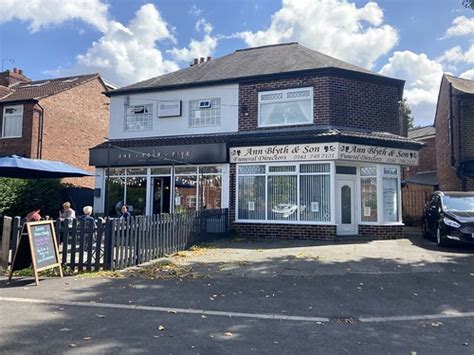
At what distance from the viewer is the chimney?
1008 inches

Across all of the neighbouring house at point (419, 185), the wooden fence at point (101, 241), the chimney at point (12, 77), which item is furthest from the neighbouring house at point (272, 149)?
the chimney at point (12, 77)

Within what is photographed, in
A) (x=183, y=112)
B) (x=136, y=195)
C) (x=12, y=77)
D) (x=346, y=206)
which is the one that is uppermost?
(x=12, y=77)

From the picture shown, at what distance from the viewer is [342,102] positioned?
568 inches

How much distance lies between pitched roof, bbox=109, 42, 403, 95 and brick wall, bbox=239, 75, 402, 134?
17.4 inches

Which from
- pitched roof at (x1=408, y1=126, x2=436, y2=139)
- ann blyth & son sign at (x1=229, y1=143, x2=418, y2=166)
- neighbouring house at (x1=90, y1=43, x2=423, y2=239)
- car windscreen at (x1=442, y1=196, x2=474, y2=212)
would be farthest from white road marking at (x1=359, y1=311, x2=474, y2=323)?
pitched roof at (x1=408, y1=126, x2=436, y2=139)

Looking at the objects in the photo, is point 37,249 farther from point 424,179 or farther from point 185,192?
point 424,179

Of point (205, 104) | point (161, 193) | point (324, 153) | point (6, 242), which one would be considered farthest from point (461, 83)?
point (6, 242)

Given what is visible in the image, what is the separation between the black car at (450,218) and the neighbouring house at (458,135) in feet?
17.2

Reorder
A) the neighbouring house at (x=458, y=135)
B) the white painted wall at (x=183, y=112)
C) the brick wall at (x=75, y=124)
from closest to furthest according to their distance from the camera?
the white painted wall at (x=183, y=112) < the neighbouring house at (x=458, y=135) < the brick wall at (x=75, y=124)

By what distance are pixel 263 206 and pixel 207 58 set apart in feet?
32.3

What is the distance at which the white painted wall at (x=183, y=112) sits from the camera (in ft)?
51.3

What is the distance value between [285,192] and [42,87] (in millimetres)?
17600

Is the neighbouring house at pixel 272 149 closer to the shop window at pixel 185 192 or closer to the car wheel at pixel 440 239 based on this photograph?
the shop window at pixel 185 192

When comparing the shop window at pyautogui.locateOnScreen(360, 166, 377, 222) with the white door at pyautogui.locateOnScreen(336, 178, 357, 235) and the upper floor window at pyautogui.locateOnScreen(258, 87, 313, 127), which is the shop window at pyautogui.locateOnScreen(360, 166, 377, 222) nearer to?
the white door at pyautogui.locateOnScreen(336, 178, 357, 235)
